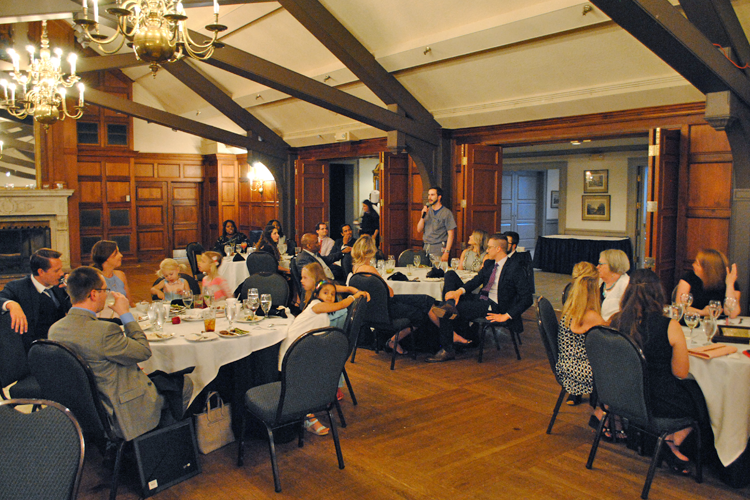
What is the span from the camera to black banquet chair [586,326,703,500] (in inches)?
119

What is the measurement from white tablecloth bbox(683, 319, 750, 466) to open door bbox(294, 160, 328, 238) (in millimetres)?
9990

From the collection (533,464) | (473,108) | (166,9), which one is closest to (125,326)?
(166,9)

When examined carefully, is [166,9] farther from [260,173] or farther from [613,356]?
[260,173]

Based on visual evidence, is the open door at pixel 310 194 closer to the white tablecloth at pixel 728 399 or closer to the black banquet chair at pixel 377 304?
the black banquet chair at pixel 377 304

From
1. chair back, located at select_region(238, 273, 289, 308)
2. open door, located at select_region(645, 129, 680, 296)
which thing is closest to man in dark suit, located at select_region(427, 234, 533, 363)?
chair back, located at select_region(238, 273, 289, 308)

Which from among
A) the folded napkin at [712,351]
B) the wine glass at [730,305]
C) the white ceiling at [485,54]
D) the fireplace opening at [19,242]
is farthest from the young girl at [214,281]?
the fireplace opening at [19,242]

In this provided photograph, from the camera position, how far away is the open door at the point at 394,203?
9.94 meters

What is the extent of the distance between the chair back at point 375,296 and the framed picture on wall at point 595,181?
9505 mm

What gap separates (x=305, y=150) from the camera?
12.5m

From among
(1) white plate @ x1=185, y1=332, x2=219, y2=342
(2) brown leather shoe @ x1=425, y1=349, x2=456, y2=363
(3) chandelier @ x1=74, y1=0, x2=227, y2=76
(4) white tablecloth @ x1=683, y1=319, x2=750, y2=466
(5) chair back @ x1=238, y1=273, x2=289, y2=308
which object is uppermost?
(3) chandelier @ x1=74, y1=0, x2=227, y2=76

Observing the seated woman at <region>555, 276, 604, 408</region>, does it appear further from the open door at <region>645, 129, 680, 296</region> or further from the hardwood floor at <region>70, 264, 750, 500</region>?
the open door at <region>645, 129, 680, 296</region>

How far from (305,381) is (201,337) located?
86 cm

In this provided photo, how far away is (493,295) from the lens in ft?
18.7

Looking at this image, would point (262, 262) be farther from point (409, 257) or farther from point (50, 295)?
point (50, 295)
